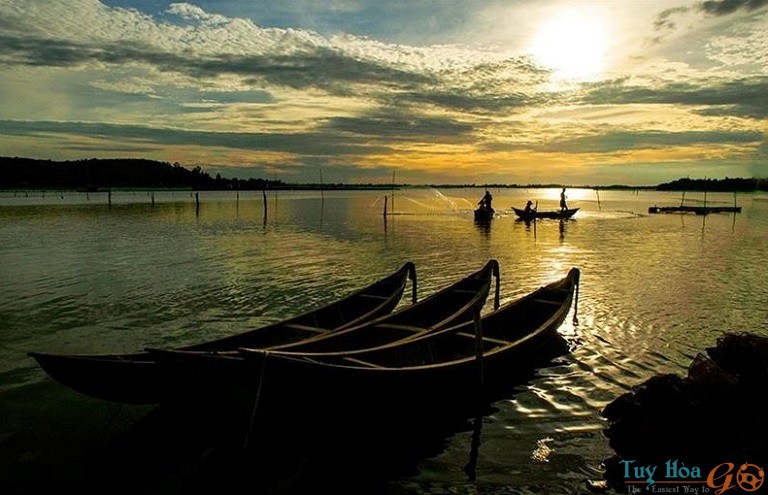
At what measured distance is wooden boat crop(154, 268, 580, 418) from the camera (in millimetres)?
6934

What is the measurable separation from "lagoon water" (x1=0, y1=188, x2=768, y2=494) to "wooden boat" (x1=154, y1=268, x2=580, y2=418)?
0.51 meters

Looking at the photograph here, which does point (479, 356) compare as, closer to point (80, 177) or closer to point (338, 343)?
point (338, 343)

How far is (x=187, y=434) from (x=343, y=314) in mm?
5634

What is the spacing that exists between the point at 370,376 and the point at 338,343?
7.97 feet

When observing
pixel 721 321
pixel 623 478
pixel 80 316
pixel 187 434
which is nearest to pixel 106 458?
pixel 187 434

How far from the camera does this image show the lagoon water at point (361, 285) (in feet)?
25.7

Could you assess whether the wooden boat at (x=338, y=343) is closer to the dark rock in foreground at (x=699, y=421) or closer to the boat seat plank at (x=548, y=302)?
the boat seat plank at (x=548, y=302)

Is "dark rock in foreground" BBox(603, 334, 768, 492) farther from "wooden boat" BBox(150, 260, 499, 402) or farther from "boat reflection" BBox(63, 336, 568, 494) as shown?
"wooden boat" BBox(150, 260, 499, 402)

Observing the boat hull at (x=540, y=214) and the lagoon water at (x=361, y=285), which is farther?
the boat hull at (x=540, y=214)

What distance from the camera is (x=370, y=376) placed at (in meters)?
7.79

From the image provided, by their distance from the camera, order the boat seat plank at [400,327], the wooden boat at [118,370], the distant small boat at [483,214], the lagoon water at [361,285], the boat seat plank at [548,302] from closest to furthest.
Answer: the wooden boat at [118,370] → the lagoon water at [361,285] → the boat seat plank at [400,327] → the boat seat plank at [548,302] → the distant small boat at [483,214]
